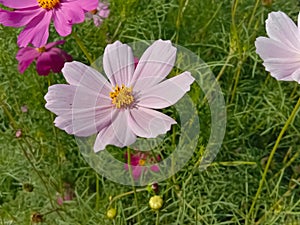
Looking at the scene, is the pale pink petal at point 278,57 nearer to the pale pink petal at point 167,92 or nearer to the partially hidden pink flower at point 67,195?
the pale pink petal at point 167,92

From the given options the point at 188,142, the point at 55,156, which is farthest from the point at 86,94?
the point at 55,156

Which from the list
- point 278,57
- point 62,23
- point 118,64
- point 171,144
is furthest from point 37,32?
point 171,144

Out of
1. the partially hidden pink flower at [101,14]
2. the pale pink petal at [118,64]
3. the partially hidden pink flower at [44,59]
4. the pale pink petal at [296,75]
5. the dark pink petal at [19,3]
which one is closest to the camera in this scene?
the pale pink petal at [296,75]

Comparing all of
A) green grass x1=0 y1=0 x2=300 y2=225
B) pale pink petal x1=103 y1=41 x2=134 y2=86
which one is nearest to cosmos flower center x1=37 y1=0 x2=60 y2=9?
pale pink petal x1=103 y1=41 x2=134 y2=86

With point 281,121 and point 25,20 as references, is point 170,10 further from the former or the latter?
Answer: point 25,20

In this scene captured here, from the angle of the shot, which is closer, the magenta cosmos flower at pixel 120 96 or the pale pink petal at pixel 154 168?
the magenta cosmos flower at pixel 120 96

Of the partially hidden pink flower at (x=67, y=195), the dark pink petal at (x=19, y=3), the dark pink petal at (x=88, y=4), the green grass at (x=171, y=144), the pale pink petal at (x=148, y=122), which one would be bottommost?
the partially hidden pink flower at (x=67, y=195)

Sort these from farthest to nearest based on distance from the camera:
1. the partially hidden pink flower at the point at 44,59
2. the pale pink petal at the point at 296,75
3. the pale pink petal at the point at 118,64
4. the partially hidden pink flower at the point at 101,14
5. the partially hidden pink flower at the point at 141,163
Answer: the partially hidden pink flower at the point at 101,14, the partially hidden pink flower at the point at 141,163, the partially hidden pink flower at the point at 44,59, the pale pink petal at the point at 118,64, the pale pink petal at the point at 296,75

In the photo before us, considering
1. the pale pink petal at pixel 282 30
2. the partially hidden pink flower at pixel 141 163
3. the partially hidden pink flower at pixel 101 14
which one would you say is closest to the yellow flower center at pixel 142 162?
the partially hidden pink flower at pixel 141 163
